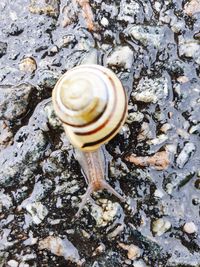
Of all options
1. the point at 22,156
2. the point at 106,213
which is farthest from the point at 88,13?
the point at 106,213

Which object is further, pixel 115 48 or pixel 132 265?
pixel 115 48

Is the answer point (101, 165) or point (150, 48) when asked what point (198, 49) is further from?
point (101, 165)

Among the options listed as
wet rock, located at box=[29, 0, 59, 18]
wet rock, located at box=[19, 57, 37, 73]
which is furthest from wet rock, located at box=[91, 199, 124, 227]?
wet rock, located at box=[29, 0, 59, 18]

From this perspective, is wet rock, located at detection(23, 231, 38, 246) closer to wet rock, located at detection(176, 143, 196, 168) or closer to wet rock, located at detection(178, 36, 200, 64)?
wet rock, located at detection(176, 143, 196, 168)

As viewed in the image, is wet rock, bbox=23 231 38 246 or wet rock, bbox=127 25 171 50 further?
wet rock, bbox=127 25 171 50

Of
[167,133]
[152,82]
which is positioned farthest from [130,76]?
[167,133]

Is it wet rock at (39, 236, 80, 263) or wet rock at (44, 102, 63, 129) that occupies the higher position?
wet rock at (44, 102, 63, 129)
